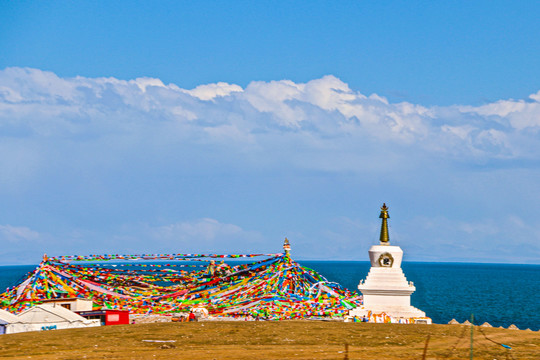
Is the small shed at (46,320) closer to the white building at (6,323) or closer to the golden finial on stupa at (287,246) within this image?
the white building at (6,323)

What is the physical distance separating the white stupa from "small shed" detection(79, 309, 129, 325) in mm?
13176

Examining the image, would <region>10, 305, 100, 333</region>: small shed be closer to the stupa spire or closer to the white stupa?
the white stupa

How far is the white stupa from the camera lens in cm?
4322

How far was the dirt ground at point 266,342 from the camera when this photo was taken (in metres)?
26.0

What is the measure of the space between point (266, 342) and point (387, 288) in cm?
1637

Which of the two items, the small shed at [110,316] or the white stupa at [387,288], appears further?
the white stupa at [387,288]

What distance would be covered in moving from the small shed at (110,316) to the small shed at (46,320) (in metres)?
2.13

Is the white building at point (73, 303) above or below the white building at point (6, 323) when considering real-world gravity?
above

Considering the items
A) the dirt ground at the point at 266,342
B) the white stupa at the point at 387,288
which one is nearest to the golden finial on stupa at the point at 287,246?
the white stupa at the point at 387,288

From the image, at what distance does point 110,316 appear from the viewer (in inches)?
1553

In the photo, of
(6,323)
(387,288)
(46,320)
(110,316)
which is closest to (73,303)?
(110,316)

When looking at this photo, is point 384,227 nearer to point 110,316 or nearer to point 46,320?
point 110,316

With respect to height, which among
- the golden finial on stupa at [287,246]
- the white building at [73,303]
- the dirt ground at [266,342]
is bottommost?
the dirt ground at [266,342]

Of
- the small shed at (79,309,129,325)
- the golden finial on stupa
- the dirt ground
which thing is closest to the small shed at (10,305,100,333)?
the small shed at (79,309,129,325)
